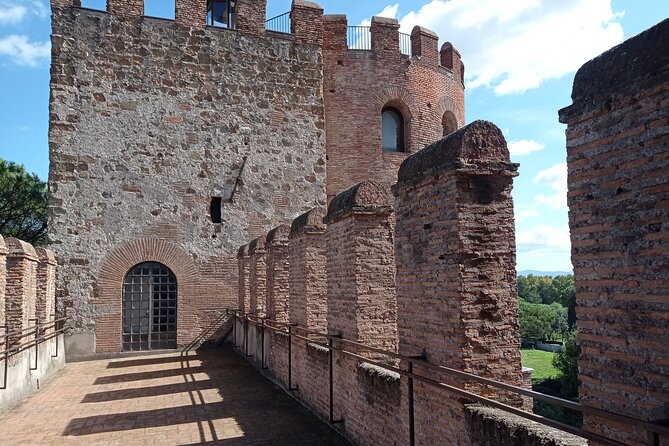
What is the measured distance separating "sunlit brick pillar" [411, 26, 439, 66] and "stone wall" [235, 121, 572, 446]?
13.0 m

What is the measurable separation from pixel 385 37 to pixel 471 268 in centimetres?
1498

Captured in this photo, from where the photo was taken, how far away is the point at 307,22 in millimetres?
17125

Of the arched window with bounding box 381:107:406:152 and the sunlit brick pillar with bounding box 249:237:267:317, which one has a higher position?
the arched window with bounding box 381:107:406:152

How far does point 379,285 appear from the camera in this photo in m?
6.48

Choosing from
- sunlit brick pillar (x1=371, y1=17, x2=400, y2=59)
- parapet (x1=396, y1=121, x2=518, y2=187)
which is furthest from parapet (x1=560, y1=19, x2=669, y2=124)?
sunlit brick pillar (x1=371, y1=17, x2=400, y2=59)

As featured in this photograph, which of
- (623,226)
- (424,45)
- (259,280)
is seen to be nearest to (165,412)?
(259,280)

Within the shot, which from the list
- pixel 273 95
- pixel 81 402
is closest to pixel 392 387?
pixel 81 402

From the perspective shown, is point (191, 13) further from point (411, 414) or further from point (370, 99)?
point (411, 414)

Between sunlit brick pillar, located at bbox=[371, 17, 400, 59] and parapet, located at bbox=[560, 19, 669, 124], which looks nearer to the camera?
parapet, located at bbox=[560, 19, 669, 124]

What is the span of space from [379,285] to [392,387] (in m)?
1.41

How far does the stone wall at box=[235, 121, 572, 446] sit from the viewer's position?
4.22 m

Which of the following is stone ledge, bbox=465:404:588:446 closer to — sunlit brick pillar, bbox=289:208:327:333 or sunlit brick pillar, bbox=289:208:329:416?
sunlit brick pillar, bbox=289:208:329:416

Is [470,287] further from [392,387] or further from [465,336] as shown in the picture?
[392,387]

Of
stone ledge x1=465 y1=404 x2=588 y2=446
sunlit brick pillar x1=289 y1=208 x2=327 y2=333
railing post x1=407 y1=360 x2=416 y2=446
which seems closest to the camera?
stone ledge x1=465 y1=404 x2=588 y2=446
